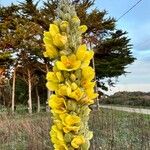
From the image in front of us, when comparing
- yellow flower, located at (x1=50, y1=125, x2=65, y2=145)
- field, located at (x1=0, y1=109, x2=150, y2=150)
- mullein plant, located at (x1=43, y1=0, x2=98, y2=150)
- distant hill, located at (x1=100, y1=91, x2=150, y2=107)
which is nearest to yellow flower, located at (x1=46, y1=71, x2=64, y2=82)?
mullein plant, located at (x1=43, y1=0, x2=98, y2=150)

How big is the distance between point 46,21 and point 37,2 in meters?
2.64

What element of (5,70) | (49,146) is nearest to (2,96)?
(5,70)

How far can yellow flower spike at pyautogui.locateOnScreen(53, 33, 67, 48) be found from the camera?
2.21 m

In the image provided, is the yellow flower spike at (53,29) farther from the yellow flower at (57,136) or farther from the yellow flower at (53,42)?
the yellow flower at (57,136)

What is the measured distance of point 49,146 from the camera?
410 inches

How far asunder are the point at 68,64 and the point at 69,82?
3.1 inches

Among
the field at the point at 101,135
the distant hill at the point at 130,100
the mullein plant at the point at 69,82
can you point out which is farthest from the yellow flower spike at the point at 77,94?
the distant hill at the point at 130,100

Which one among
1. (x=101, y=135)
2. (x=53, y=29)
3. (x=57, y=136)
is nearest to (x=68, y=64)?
(x=53, y=29)

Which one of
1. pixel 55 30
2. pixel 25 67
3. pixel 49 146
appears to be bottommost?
pixel 49 146

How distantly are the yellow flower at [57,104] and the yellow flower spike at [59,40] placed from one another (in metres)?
0.24

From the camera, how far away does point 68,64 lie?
2.22 meters

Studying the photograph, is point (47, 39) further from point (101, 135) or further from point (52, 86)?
point (101, 135)

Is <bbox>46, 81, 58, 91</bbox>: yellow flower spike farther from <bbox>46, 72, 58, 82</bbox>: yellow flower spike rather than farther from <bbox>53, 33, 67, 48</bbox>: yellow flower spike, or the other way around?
<bbox>53, 33, 67, 48</bbox>: yellow flower spike

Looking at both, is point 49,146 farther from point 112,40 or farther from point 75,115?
point 112,40
